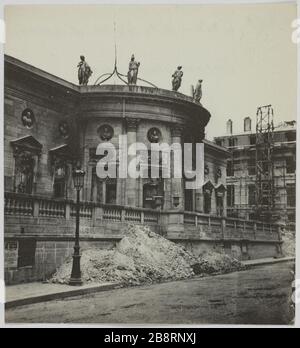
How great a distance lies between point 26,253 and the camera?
1692 cm

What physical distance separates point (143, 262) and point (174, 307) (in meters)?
4.88

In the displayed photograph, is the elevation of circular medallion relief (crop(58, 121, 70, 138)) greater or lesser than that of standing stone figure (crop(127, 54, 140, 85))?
lesser

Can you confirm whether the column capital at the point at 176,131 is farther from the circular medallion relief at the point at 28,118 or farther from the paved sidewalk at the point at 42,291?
the paved sidewalk at the point at 42,291

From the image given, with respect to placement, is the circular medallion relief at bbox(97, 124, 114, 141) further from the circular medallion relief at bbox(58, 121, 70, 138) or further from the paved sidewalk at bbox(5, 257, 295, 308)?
the paved sidewalk at bbox(5, 257, 295, 308)

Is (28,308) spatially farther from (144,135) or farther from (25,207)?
(144,135)

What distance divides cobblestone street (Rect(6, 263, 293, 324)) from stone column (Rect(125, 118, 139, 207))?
713 centimetres

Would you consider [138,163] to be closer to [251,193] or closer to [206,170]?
[251,193]

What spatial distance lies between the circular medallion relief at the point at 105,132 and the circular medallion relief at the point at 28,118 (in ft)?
11.6

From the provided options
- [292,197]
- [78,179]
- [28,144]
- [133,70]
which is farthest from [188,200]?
[78,179]

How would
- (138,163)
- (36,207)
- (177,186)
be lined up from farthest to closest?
(177,186)
(138,163)
(36,207)

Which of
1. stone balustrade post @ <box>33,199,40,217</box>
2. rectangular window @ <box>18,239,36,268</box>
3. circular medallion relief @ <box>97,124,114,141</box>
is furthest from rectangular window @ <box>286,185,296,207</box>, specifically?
circular medallion relief @ <box>97,124,114,141</box>

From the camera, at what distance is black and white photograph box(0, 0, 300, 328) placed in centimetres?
1549

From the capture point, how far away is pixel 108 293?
16.7m

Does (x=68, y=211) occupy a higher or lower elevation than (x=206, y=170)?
lower
